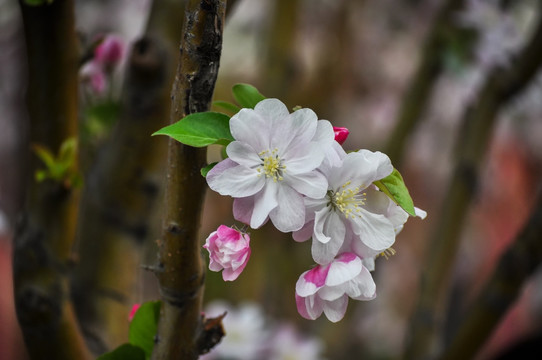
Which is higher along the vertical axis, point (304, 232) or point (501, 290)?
point (304, 232)

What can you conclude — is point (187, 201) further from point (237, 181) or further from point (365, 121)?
→ point (365, 121)

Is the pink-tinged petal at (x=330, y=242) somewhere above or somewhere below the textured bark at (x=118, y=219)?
above

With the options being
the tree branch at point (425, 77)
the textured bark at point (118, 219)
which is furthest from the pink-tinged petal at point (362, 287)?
the tree branch at point (425, 77)

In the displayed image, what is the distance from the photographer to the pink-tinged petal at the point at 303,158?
335mm

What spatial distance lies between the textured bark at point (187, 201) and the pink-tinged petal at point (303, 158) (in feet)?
0.21

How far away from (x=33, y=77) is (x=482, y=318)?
67 cm

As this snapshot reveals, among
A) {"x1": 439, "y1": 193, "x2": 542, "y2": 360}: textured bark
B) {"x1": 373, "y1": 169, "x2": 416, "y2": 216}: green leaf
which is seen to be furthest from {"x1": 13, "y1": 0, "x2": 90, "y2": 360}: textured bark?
{"x1": 439, "y1": 193, "x2": 542, "y2": 360}: textured bark

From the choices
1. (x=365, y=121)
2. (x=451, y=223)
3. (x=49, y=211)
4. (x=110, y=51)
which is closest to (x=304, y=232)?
(x=49, y=211)

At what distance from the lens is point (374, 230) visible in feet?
1.17

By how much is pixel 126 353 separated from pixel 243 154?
0.68 ft

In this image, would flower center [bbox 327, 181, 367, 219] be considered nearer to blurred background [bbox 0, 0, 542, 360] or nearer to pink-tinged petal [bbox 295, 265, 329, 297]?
pink-tinged petal [bbox 295, 265, 329, 297]

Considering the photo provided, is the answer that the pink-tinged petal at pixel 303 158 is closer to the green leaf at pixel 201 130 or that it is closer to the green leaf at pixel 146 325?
the green leaf at pixel 201 130

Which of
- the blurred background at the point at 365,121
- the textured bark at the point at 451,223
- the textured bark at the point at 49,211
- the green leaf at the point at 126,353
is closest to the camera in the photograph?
the green leaf at the point at 126,353

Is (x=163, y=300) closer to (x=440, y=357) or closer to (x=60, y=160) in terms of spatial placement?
(x=60, y=160)
